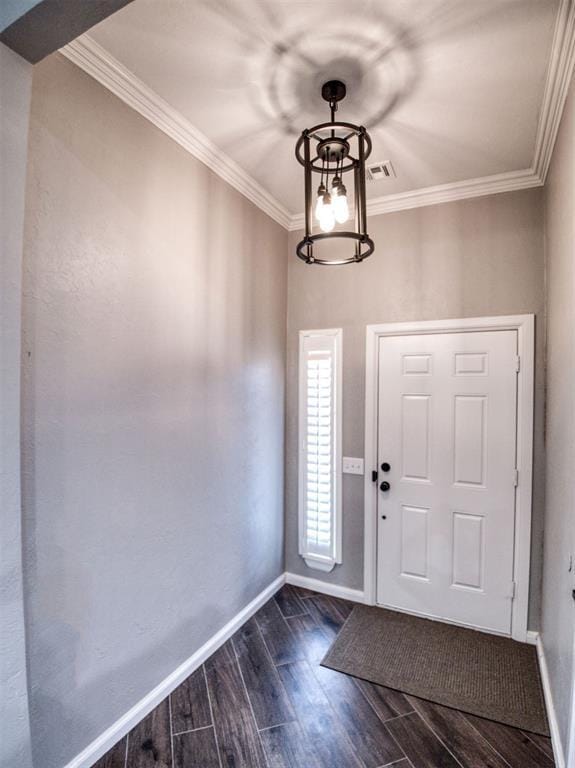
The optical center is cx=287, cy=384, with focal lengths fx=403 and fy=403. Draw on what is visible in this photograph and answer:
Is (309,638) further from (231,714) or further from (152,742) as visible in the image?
(152,742)

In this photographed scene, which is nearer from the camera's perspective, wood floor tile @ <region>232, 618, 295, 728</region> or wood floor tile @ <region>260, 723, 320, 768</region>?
wood floor tile @ <region>260, 723, 320, 768</region>

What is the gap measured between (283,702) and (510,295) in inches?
106

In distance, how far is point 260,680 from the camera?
7.23 feet

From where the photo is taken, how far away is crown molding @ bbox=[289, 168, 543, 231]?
8.38 feet

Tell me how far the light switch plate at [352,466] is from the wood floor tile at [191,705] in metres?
1.57

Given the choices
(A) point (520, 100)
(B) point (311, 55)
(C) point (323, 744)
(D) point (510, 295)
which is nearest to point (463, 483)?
(D) point (510, 295)

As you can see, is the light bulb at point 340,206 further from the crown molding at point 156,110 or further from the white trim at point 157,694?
the white trim at point 157,694

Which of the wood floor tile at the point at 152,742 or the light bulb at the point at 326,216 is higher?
the light bulb at the point at 326,216

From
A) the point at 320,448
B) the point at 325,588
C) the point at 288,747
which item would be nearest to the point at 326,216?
the point at 320,448

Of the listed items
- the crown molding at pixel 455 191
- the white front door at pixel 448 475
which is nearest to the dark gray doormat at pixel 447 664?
the white front door at pixel 448 475

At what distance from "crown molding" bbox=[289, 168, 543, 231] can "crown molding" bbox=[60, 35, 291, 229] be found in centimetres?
86

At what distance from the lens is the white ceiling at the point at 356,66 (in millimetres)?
1498

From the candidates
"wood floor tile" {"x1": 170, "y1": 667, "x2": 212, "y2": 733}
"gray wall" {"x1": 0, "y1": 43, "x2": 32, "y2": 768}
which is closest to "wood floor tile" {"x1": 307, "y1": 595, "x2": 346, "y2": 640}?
"wood floor tile" {"x1": 170, "y1": 667, "x2": 212, "y2": 733}

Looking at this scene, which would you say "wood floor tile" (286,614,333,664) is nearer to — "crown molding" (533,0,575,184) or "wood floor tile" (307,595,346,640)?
"wood floor tile" (307,595,346,640)
